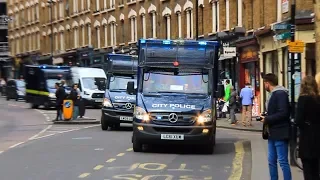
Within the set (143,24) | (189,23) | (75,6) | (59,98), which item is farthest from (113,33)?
(59,98)

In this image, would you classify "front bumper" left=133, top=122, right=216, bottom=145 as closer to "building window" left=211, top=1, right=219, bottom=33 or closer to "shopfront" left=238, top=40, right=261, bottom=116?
"shopfront" left=238, top=40, right=261, bottom=116

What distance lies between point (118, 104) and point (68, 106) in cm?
672

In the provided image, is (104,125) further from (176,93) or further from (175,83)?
(176,93)

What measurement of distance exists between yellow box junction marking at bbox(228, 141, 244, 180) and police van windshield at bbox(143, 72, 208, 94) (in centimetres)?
185

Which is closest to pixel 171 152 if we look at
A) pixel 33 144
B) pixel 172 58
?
pixel 172 58

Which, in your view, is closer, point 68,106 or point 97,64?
point 68,106

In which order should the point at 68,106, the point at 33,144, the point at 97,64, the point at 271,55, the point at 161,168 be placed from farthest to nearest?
the point at 97,64 → the point at 271,55 → the point at 68,106 → the point at 33,144 → the point at 161,168

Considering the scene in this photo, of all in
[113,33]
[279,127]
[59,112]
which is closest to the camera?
[279,127]

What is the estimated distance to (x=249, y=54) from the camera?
3791 centimetres

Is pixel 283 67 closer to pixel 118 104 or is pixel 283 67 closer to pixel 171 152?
pixel 118 104

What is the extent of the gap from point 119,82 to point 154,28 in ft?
88.3

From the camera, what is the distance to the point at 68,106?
3164 cm

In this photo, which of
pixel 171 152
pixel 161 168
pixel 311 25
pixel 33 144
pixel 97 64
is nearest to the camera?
pixel 161 168

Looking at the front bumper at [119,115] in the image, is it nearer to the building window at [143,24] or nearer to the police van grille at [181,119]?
the police van grille at [181,119]
